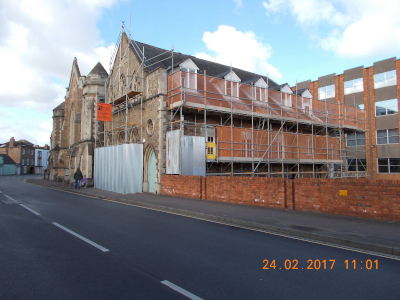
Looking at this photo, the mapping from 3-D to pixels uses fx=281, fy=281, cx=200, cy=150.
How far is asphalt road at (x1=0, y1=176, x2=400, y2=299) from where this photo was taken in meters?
3.89

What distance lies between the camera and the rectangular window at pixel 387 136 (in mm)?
29844

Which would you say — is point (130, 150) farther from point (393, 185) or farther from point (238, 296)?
point (238, 296)

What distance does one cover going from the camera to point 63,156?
39781mm

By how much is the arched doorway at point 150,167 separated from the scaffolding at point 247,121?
9.39 feet

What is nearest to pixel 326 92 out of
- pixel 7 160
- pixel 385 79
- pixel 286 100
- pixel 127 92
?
pixel 385 79

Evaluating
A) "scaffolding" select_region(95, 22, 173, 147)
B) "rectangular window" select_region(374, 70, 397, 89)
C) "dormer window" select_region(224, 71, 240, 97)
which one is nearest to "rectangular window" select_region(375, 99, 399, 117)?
"rectangular window" select_region(374, 70, 397, 89)

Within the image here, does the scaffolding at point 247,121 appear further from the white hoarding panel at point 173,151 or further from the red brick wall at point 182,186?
the red brick wall at point 182,186

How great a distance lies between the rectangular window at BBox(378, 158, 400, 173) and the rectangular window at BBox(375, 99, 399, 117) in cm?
501

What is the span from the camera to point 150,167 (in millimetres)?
20312

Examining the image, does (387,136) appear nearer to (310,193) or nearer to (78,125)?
(310,193)

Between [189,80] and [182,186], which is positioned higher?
[189,80]

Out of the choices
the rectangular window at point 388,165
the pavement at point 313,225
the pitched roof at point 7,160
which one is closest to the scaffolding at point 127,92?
the pavement at point 313,225

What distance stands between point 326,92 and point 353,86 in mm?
3368

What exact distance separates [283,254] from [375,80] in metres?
32.8
